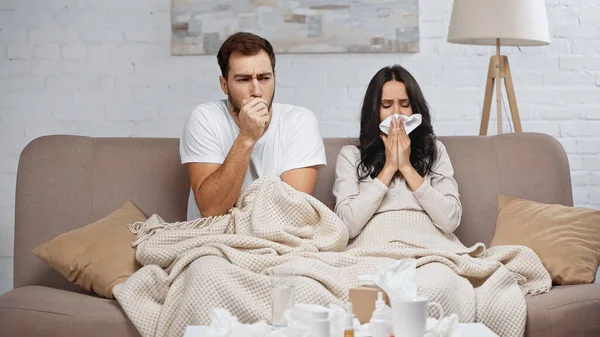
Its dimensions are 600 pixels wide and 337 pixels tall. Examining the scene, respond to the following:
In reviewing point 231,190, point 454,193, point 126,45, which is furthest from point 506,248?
point 126,45

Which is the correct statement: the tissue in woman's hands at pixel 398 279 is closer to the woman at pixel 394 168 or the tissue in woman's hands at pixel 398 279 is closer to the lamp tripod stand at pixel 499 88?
the woman at pixel 394 168

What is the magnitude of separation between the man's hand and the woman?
1.27 ft

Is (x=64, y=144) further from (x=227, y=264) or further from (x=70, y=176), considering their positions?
(x=227, y=264)

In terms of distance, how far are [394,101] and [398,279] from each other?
143cm

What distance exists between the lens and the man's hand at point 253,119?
275 cm

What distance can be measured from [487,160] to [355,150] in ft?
1.61

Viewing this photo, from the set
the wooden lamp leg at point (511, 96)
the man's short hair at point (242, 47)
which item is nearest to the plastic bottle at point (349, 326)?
the man's short hair at point (242, 47)

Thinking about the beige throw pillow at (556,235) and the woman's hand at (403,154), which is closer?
the beige throw pillow at (556,235)

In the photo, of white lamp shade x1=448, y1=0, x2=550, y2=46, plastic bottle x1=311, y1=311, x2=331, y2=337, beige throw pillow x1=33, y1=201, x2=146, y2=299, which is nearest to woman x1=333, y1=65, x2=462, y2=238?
white lamp shade x1=448, y1=0, x2=550, y2=46

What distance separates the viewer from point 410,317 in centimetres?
162

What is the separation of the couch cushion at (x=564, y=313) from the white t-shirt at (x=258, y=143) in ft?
2.97

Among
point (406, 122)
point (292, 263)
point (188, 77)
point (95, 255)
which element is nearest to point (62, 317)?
point (95, 255)

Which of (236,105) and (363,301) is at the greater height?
(236,105)

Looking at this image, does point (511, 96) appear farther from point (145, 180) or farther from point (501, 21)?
point (145, 180)
